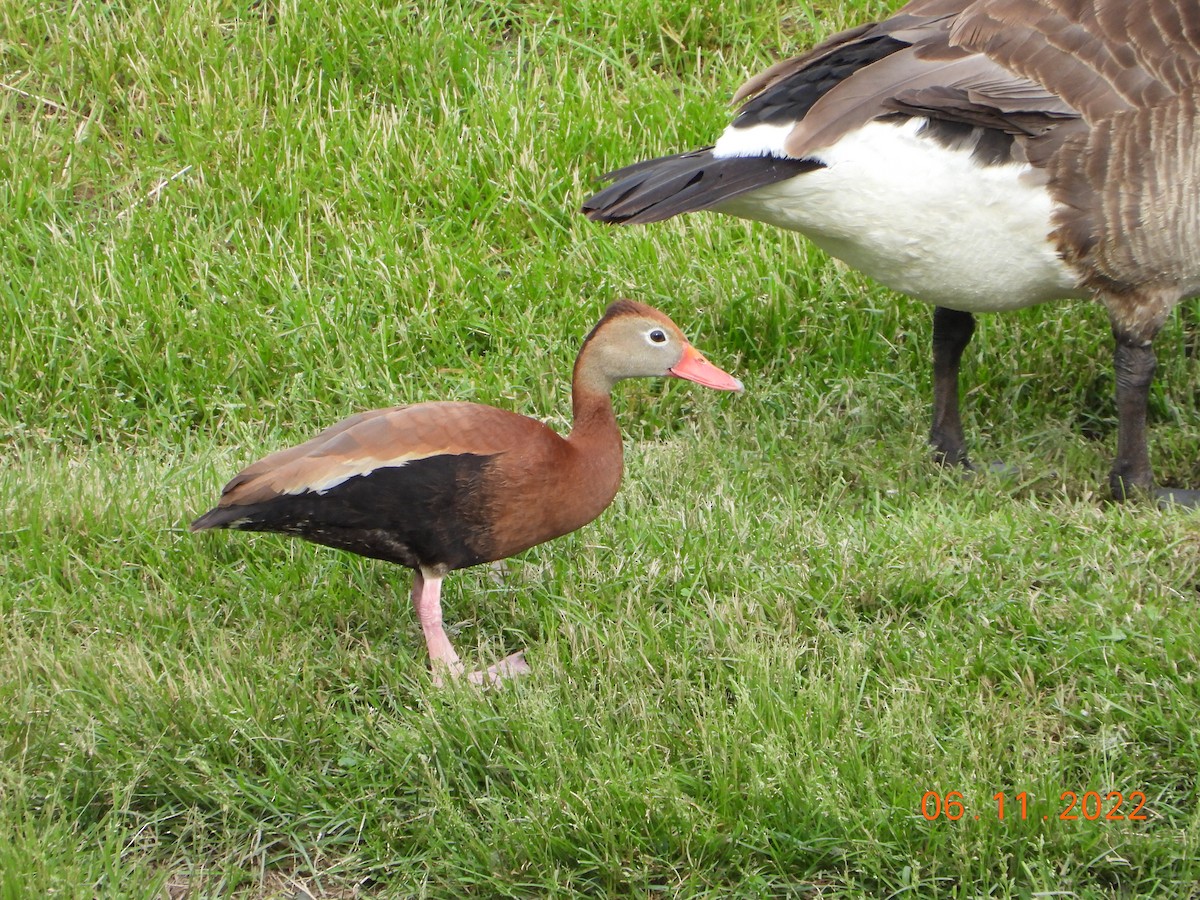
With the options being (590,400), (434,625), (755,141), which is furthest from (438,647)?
(755,141)

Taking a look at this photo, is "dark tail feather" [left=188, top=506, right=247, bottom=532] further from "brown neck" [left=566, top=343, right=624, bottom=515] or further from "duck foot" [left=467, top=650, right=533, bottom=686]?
"brown neck" [left=566, top=343, right=624, bottom=515]

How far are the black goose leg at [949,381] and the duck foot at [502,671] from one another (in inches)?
81.6

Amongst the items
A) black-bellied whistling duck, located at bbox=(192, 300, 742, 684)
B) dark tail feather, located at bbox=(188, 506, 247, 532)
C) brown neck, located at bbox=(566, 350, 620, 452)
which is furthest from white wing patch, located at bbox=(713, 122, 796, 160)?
dark tail feather, located at bbox=(188, 506, 247, 532)

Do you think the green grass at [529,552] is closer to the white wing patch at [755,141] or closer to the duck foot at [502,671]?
the duck foot at [502,671]

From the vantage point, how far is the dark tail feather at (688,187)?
4.56 metres

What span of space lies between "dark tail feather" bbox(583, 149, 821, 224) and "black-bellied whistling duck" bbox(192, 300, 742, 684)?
32.2 inches

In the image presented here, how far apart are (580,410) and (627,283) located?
1.75 meters

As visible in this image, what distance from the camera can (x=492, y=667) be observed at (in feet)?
13.5

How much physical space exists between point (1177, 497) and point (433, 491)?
2776mm

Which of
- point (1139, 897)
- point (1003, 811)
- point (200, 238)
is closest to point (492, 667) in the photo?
point (1003, 811)

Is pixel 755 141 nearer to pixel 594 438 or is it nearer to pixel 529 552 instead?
pixel 594 438

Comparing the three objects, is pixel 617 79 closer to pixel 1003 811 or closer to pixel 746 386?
pixel 746 386

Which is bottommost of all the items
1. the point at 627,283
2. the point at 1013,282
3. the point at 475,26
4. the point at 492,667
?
the point at 492,667
